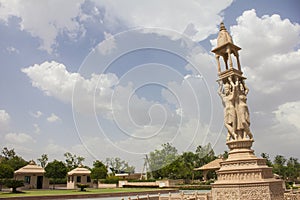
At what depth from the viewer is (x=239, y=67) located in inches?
514

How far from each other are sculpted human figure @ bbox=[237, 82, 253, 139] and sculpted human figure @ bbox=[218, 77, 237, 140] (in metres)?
0.22

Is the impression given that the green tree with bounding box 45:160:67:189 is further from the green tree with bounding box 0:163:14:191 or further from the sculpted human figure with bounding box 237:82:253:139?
the sculpted human figure with bounding box 237:82:253:139

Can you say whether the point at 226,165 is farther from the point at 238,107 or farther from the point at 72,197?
the point at 72,197

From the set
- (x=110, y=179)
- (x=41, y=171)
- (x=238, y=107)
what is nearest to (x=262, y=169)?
(x=238, y=107)

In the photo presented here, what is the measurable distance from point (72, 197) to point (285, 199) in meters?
14.7

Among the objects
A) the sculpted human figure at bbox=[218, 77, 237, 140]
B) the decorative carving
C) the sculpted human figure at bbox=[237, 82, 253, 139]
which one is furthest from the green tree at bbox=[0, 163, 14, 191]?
the sculpted human figure at bbox=[237, 82, 253, 139]

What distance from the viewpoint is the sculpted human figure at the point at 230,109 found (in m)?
11.8

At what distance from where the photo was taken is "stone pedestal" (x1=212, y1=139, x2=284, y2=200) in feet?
31.9

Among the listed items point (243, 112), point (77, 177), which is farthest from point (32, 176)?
point (243, 112)

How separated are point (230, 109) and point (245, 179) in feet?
10.6

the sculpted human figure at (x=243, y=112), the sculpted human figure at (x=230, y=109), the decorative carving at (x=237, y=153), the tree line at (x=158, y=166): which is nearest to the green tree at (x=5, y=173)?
the tree line at (x=158, y=166)

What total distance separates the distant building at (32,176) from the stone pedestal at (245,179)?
24480mm

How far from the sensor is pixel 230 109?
11984mm

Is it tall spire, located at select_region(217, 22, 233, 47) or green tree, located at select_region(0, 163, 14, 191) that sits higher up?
tall spire, located at select_region(217, 22, 233, 47)
